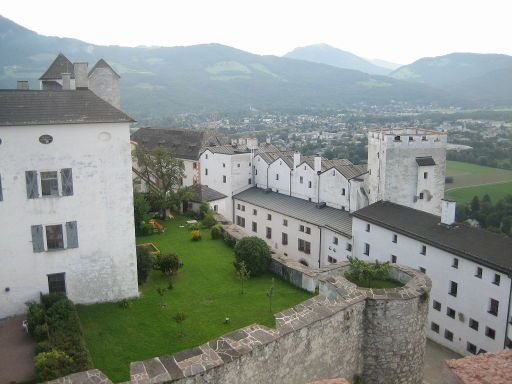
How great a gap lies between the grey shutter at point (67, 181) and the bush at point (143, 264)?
210 inches

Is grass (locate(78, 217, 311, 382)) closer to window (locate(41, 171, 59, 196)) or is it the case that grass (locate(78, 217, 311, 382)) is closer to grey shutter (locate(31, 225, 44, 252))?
grey shutter (locate(31, 225, 44, 252))

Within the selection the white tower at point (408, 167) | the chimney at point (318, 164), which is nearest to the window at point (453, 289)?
the white tower at point (408, 167)

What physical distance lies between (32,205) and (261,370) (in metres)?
11.8

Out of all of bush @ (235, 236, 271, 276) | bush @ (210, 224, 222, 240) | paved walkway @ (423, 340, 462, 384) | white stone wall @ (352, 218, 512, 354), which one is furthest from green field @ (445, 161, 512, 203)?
bush @ (235, 236, 271, 276)

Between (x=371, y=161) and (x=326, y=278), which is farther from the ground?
(x=371, y=161)

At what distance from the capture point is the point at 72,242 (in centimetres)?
2128

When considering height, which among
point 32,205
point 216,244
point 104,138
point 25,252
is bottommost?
point 216,244

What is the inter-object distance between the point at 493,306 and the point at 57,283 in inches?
903

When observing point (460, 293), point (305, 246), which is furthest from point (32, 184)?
point (305, 246)

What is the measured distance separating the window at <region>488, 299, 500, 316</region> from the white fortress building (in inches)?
785

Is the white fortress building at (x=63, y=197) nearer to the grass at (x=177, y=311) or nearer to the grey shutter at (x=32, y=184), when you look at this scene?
the grey shutter at (x=32, y=184)

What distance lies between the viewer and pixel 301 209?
44.7 m

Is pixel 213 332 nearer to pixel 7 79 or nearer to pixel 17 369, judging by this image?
pixel 17 369

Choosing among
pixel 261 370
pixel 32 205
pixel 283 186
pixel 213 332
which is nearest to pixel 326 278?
pixel 213 332
